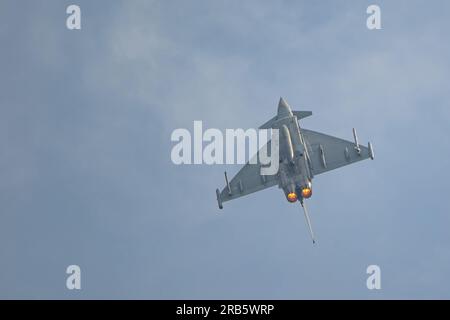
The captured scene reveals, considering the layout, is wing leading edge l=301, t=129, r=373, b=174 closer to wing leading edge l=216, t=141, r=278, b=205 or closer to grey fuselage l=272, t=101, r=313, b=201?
grey fuselage l=272, t=101, r=313, b=201

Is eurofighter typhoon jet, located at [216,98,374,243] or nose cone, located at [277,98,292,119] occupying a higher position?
nose cone, located at [277,98,292,119]

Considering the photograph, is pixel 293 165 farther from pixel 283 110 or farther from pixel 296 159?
pixel 283 110

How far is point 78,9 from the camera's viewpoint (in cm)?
12738

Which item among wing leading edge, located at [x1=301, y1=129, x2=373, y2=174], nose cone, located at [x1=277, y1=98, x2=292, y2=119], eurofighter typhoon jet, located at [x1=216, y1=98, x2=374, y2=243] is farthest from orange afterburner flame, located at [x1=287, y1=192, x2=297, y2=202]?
nose cone, located at [x1=277, y1=98, x2=292, y2=119]

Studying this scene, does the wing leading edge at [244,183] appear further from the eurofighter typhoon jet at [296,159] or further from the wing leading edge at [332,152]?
the wing leading edge at [332,152]

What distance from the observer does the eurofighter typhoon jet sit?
10475 centimetres

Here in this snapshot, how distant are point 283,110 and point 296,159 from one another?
363 inches

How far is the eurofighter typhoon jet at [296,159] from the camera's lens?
105m

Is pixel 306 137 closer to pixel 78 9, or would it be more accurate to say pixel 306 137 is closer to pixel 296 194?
pixel 296 194

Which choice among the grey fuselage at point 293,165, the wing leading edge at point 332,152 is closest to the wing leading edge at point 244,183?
the grey fuselage at point 293,165

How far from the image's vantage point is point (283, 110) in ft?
366

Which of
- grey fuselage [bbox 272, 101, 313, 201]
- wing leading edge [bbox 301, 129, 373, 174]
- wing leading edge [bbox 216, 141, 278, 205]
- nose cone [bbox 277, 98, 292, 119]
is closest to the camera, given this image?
grey fuselage [bbox 272, 101, 313, 201]
